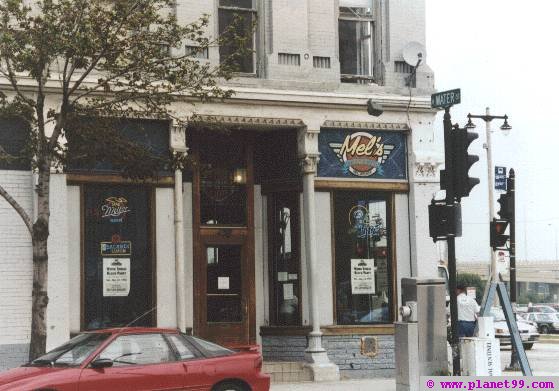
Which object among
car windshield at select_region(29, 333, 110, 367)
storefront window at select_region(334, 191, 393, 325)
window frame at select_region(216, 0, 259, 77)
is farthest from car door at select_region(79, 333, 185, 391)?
window frame at select_region(216, 0, 259, 77)

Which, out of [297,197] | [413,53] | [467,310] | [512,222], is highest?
[413,53]

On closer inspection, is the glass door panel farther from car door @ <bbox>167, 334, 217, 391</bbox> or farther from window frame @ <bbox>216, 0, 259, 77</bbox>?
car door @ <bbox>167, 334, 217, 391</bbox>

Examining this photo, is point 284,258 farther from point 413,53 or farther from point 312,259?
point 413,53

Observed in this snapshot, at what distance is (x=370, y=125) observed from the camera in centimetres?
2066

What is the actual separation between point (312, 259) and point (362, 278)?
3.98 ft

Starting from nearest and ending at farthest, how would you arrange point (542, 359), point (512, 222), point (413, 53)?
point (413, 53) < point (512, 222) < point (542, 359)

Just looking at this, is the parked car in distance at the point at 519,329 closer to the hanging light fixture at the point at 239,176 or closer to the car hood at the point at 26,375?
the hanging light fixture at the point at 239,176

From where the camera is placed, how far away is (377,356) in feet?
66.6

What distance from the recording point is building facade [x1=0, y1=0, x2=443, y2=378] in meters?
19.1

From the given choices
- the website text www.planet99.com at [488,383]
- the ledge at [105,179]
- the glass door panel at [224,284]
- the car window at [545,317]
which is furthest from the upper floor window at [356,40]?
the car window at [545,317]

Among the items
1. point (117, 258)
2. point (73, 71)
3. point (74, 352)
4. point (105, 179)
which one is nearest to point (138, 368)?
point (74, 352)

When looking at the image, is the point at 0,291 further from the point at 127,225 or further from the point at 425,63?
the point at 425,63

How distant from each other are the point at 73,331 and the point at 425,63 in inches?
344

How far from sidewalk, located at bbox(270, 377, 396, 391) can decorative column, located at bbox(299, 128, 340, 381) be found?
1.24ft
